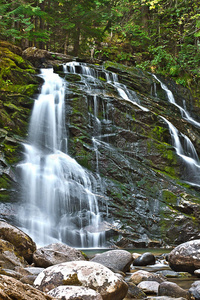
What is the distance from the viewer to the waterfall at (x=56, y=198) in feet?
30.9

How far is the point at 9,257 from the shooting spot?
5398 millimetres

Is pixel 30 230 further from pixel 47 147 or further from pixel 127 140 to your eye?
pixel 127 140

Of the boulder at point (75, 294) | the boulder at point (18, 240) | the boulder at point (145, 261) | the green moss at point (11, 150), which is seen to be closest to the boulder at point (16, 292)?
the boulder at point (75, 294)

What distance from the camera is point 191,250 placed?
6.19 m

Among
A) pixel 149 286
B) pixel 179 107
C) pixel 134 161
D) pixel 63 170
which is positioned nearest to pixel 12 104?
pixel 63 170

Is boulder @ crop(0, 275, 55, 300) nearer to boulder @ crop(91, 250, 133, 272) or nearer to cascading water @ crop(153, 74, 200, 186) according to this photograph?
boulder @ crop(91, 250, 133, 272)

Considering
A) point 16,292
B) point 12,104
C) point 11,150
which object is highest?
point 12,104

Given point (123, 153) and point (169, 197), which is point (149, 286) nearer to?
point (169, 197)

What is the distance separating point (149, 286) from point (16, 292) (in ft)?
11.0

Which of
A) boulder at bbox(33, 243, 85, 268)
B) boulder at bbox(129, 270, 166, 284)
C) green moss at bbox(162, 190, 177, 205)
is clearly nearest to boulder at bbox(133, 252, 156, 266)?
boulder at bbox(129, 270, 166, 284)

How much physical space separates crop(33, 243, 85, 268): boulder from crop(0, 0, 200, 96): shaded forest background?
1584 cm

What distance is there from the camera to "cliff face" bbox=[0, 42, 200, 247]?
10.5 metres

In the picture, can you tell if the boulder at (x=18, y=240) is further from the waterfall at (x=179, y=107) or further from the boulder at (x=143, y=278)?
the waterfall at (x=179, y=107)

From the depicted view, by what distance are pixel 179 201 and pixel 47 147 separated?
5.58 m
